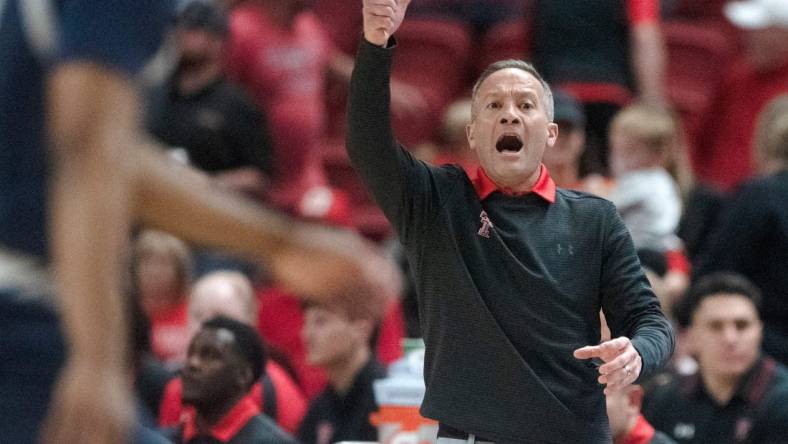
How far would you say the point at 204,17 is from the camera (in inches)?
301

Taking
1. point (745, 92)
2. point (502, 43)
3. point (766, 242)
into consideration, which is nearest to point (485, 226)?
point (766, 242)

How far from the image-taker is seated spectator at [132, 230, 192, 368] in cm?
723

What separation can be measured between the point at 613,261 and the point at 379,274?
5.05 feet

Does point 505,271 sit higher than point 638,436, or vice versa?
point 505,271

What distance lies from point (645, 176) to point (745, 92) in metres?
1.71

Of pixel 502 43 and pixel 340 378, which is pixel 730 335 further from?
pixel 502 43

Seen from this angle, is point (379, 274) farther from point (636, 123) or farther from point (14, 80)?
point (636, 123)

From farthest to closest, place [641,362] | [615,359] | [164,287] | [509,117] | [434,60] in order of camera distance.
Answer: [434,60], [164,287], [509,117], [641,362], [615,359]

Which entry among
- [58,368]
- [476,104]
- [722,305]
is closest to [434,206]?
[476,104]

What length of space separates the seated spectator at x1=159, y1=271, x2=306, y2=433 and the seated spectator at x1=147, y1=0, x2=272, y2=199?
0.93 meters

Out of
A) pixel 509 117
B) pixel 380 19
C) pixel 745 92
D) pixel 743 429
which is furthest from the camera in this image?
pixel 745 92

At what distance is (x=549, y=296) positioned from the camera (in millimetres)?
3732

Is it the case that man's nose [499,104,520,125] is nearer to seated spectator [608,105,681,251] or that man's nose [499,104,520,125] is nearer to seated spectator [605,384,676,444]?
seated spectator [605,384,676,444]

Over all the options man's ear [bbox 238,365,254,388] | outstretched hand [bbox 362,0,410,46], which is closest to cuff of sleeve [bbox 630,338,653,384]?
outstretched hand [bbox 362,0,410,46]
